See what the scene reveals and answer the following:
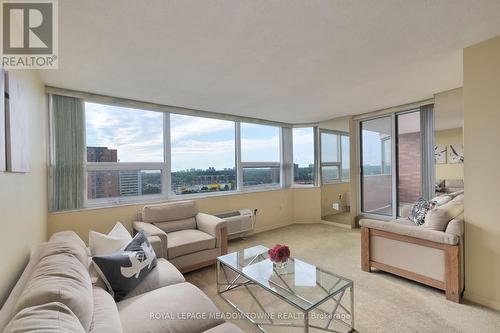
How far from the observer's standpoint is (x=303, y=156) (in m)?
5.34

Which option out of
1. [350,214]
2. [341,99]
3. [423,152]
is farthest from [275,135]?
[423,152]

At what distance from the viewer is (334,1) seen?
4.59ft

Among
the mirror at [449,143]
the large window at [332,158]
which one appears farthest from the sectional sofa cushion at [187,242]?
the large window at [332,158]

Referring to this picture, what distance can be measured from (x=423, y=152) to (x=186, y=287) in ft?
13.4

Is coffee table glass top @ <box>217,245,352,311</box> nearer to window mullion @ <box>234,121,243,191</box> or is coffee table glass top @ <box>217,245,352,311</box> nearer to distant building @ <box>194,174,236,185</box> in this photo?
distant building @ <box>194,174,236,185</box>

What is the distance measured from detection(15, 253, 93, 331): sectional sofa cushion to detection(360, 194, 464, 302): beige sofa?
2.72 meters

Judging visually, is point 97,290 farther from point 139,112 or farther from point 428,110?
point 428,110

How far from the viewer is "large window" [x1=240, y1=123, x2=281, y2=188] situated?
15.4ft

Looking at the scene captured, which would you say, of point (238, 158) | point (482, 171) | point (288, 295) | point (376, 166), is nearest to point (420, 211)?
point (482, 171)

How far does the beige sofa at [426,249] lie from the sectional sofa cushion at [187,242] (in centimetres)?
192

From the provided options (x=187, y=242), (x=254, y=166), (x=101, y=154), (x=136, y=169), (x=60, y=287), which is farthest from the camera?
(x=254, y=166)

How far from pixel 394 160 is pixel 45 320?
4.80 metres

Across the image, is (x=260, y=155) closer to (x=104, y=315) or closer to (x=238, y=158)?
(x=238, y=158)

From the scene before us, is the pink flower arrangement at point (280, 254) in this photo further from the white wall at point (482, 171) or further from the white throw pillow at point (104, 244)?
the white wall at point (482, 171)
